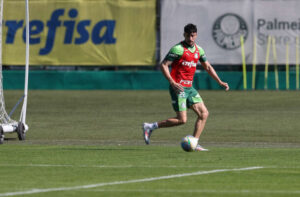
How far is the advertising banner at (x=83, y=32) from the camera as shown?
3856 cm

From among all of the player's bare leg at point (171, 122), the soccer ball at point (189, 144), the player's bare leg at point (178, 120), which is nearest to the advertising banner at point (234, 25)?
the player's bare leg at point (171, 122)

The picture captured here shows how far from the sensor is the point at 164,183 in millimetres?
10492

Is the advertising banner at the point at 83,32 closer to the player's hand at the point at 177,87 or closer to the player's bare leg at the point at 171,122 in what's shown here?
the player's bare leg at the point at 171,122

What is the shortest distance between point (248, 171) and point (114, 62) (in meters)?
27.0

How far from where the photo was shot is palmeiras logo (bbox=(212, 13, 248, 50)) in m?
37.9

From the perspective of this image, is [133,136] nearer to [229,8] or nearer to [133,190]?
[133,190]

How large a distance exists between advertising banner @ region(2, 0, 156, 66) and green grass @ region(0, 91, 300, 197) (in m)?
7.72

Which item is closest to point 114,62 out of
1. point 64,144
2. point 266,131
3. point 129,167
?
point 266,131

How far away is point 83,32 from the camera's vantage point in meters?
39.1

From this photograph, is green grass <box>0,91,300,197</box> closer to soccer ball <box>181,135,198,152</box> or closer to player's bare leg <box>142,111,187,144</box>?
soccer ball <box>181,135,198,152</box>

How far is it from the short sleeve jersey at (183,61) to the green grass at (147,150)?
1.21 m

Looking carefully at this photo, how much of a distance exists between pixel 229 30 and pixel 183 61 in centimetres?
2287

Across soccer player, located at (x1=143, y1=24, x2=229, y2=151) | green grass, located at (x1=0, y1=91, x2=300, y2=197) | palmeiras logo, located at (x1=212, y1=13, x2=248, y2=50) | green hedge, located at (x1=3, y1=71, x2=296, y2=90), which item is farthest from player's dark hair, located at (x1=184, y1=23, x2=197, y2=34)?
palmeiras logo, located at (x1=212, y1=13, x2=248, y2=50)

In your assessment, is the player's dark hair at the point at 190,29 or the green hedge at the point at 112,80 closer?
the player's dark hair at the point at 190,29
